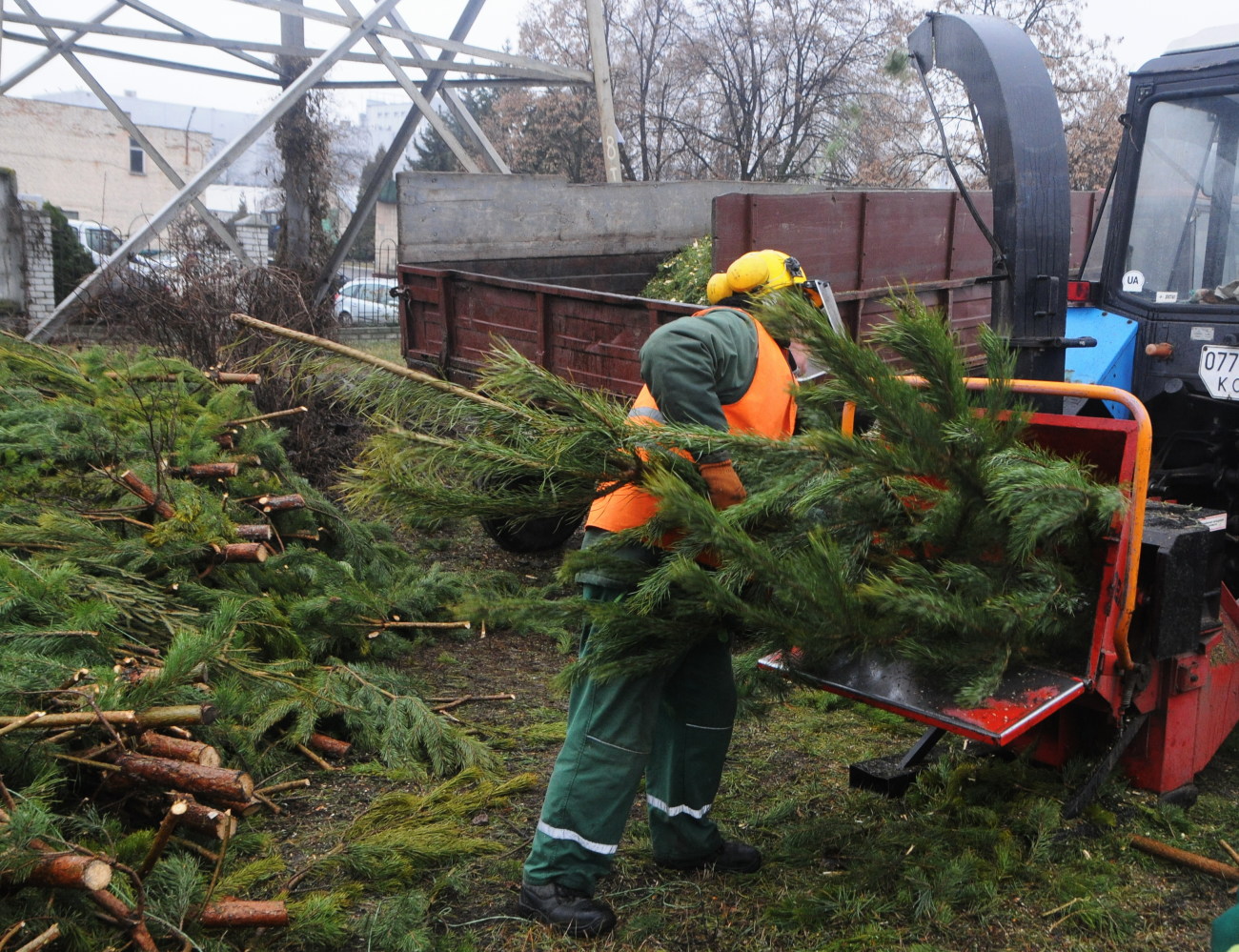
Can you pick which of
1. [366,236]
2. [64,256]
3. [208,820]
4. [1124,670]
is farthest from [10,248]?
[366,236]

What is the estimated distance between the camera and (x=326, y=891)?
3137 millimetres

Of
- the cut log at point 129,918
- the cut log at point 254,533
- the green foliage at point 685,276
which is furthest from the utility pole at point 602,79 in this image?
the cut log at point 129,918

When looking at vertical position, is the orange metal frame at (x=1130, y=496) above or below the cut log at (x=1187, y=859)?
above

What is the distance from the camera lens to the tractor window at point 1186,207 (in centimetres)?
412

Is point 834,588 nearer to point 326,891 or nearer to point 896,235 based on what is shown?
point 326,891

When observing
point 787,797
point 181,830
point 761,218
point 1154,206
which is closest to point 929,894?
point 787,797

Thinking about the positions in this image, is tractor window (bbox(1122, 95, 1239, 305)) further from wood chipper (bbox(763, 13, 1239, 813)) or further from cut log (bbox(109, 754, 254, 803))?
cut log (bbox(109, 754, 254, 803))

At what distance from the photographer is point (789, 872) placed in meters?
3.30

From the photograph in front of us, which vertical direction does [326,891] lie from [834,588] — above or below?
below

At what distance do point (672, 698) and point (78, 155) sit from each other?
142 ft

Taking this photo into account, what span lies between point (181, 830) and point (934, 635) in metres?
2.27

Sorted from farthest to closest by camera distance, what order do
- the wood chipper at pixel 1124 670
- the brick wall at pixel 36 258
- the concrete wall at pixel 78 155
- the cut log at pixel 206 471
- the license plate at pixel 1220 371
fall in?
1. the concrete wall at pixel 78 155
2. the brick wall at pixel 36 258
3. the cut log at pixel 206 471
4. the license plate at pixel 1220 371
5. the wood chipper at pixel 1124 670

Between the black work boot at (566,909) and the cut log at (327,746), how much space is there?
1.28 meters

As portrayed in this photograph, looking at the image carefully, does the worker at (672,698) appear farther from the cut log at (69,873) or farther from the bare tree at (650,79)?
the bare tree at (650,79)
